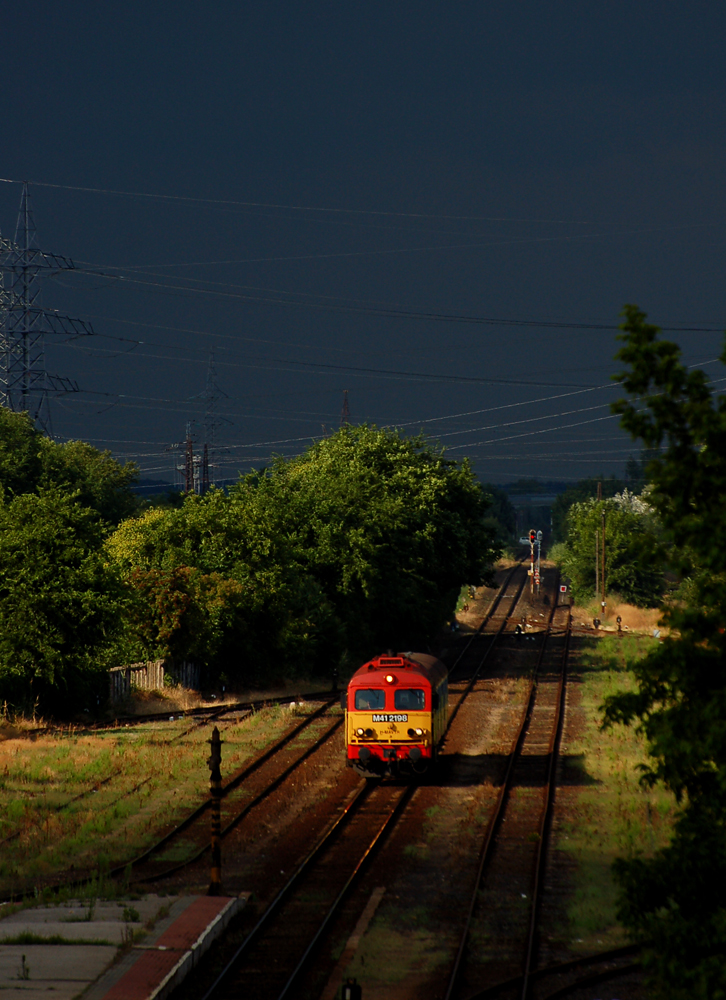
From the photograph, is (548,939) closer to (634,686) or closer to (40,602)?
(40,602)

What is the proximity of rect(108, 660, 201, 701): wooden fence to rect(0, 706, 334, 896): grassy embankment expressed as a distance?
13.9 ft

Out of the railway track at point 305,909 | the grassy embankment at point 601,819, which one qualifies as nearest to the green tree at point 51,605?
the railway track at point 305,909

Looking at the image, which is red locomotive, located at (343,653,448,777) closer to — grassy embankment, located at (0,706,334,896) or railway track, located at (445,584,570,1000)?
railway track, located at (445,584,570,1000)

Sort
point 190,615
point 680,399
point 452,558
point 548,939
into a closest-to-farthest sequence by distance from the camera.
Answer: point 680,399
point 548,939
point 190,615
point 452,558

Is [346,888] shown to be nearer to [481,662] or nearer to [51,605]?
[51,605]

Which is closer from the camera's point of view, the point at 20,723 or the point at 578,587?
the point at 20,723

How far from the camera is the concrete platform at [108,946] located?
39.8 ft

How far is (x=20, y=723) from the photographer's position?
3269 cm

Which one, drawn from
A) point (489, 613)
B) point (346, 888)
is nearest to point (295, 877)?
point (346, 888)

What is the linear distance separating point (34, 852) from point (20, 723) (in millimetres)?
14067

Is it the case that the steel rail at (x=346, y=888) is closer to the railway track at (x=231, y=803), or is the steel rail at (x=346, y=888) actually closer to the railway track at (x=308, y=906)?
the railway track at (x=308, y=906)

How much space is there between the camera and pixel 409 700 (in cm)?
2408

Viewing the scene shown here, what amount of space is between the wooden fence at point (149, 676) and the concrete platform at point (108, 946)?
2205 cm

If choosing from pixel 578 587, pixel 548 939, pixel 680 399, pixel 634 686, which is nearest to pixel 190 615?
pixel 634 686
